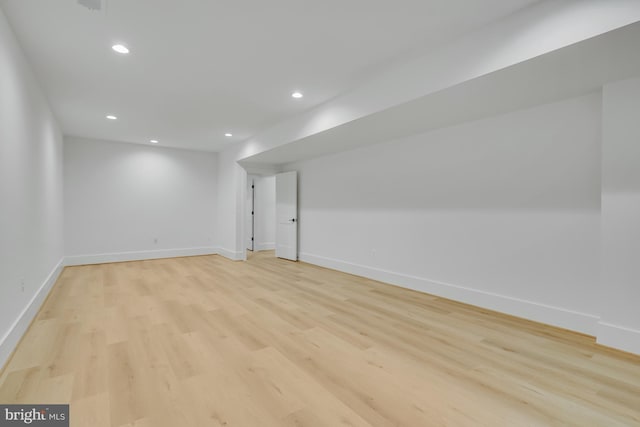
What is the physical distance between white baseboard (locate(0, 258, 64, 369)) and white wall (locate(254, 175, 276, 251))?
15.9ft

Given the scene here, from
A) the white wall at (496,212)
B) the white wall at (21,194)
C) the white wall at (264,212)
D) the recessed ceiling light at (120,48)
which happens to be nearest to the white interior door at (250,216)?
the white wall at (264,212)

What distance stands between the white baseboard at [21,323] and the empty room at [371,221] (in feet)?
0.14

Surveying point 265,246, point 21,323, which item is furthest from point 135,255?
point 21,323

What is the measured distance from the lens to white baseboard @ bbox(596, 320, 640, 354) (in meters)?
2.44

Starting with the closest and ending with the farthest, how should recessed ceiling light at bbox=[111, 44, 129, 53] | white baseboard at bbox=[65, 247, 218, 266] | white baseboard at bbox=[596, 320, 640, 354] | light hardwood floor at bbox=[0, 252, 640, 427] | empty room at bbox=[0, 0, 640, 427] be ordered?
light hardwood floor at bbox=[0, 252, 640, 427]
empty room at bbox=[0, 0, 640, 427]
white baseboard at bbox=[596, 320, 640, 354]
recessed ceiling light at bbox=[111, 44, 129, 53]
white baseboard at bbox=[65, 247, 218, 266]

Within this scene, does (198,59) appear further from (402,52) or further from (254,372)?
(254,372)

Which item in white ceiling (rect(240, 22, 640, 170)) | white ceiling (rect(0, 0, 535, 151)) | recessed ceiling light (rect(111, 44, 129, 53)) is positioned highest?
white ceiling (rect(0, 0, 535, 151))

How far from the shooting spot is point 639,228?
8.11ft

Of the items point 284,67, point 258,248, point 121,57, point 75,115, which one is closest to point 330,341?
point 284,67

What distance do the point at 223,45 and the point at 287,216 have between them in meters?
4.57

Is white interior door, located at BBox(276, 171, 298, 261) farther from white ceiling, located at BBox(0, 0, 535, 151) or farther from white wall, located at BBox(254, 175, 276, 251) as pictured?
white ceiling, located at BBox(0, 0, 535, 151)

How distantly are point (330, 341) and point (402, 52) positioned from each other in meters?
2.78

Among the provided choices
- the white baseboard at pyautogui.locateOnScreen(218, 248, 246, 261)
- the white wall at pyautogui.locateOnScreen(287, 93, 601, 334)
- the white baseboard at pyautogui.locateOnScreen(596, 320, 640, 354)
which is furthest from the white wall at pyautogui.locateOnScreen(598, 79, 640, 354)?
the white baseboard at pyautogui.locateOnScreen(218, 248, 246, 261)

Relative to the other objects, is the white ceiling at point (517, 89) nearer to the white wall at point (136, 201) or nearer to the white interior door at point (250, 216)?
the white interior door at point (250, 216)
